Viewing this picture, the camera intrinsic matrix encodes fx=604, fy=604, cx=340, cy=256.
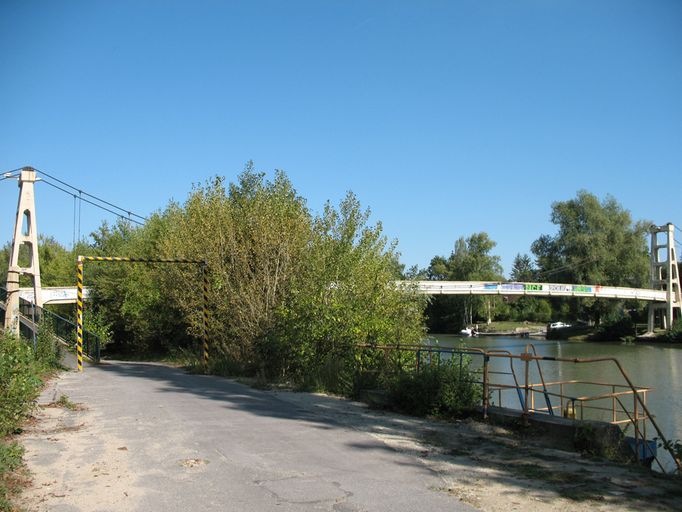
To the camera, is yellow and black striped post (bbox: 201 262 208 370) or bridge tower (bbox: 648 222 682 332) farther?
bridge tower (bbox: 648 222 682 332)

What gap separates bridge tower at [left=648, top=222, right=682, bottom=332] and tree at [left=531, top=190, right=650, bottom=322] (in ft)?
3.61

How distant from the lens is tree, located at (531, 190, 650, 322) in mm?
71062

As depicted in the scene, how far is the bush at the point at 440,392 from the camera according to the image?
9969mm

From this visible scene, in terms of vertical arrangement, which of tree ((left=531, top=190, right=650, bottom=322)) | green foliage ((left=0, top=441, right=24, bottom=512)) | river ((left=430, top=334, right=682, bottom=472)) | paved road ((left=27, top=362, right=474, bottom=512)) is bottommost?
river ((left=430, top=334, right=682, bottom=472))

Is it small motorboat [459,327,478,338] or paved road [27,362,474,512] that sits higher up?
paved road [27,362,474,512]

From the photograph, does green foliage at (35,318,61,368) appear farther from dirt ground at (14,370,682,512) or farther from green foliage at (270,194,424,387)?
dirt ground at (14,370,682,512)

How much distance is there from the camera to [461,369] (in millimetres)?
10297

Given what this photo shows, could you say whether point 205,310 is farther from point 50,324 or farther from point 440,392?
point 440,392

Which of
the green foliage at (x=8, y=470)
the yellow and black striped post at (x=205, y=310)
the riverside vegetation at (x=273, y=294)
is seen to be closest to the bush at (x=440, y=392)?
the riverside vegetation at (x=273, y=294)

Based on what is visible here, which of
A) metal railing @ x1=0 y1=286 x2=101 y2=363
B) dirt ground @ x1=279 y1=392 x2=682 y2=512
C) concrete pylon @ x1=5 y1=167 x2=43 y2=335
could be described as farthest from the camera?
concrete pylon @ x1=5 y1=167 x2=43 y2=335

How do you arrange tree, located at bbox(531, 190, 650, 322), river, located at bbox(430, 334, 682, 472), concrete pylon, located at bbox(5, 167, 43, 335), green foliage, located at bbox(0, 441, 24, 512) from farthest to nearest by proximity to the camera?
tree, located at bbox(531, 190, 650, 322)
concrete pylon, located at bbox(5, 167, 43, 335)
river, located at bbox(430, 334, 682, 472)
green foliage, located at bbox(0, 441, 24, 512)

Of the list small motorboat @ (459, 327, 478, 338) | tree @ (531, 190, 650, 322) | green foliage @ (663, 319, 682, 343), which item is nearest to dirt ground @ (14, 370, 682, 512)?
green foliage @ (663, 319, 682, 343)

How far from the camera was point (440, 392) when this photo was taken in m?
10.1

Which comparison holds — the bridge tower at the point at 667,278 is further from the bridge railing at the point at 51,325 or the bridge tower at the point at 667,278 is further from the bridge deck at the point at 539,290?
the bridge railing at the point at 51,325
